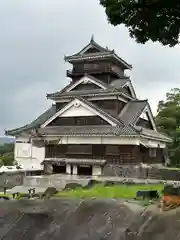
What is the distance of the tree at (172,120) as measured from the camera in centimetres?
3856

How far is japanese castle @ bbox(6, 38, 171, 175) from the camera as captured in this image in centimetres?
2816

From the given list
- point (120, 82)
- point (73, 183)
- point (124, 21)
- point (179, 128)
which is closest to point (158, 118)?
point (179, 128)

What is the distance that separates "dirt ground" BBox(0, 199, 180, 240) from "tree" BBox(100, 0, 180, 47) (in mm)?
4644

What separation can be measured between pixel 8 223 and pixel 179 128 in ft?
109

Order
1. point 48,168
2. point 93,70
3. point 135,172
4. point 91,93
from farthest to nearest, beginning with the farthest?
1. point 93,70
2. point 48,168
3. point 91,93
4. point 135,172

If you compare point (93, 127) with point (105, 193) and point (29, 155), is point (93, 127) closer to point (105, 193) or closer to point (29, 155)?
point (29, 155)

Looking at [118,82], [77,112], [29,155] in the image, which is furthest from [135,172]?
[29,155]

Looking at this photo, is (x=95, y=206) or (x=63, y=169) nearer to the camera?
(x=95, y=206)

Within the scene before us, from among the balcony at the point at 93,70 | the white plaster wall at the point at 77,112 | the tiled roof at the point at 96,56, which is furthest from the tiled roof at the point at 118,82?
the white plaster wall at the point at 77,112

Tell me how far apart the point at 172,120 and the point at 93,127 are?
51.6 ft

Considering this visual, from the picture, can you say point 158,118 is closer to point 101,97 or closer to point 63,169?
point 101,97

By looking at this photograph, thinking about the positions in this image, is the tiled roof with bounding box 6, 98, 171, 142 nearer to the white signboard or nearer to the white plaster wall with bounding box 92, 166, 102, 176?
the white signboard

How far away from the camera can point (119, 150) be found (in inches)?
1107

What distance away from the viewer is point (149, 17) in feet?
28.5
